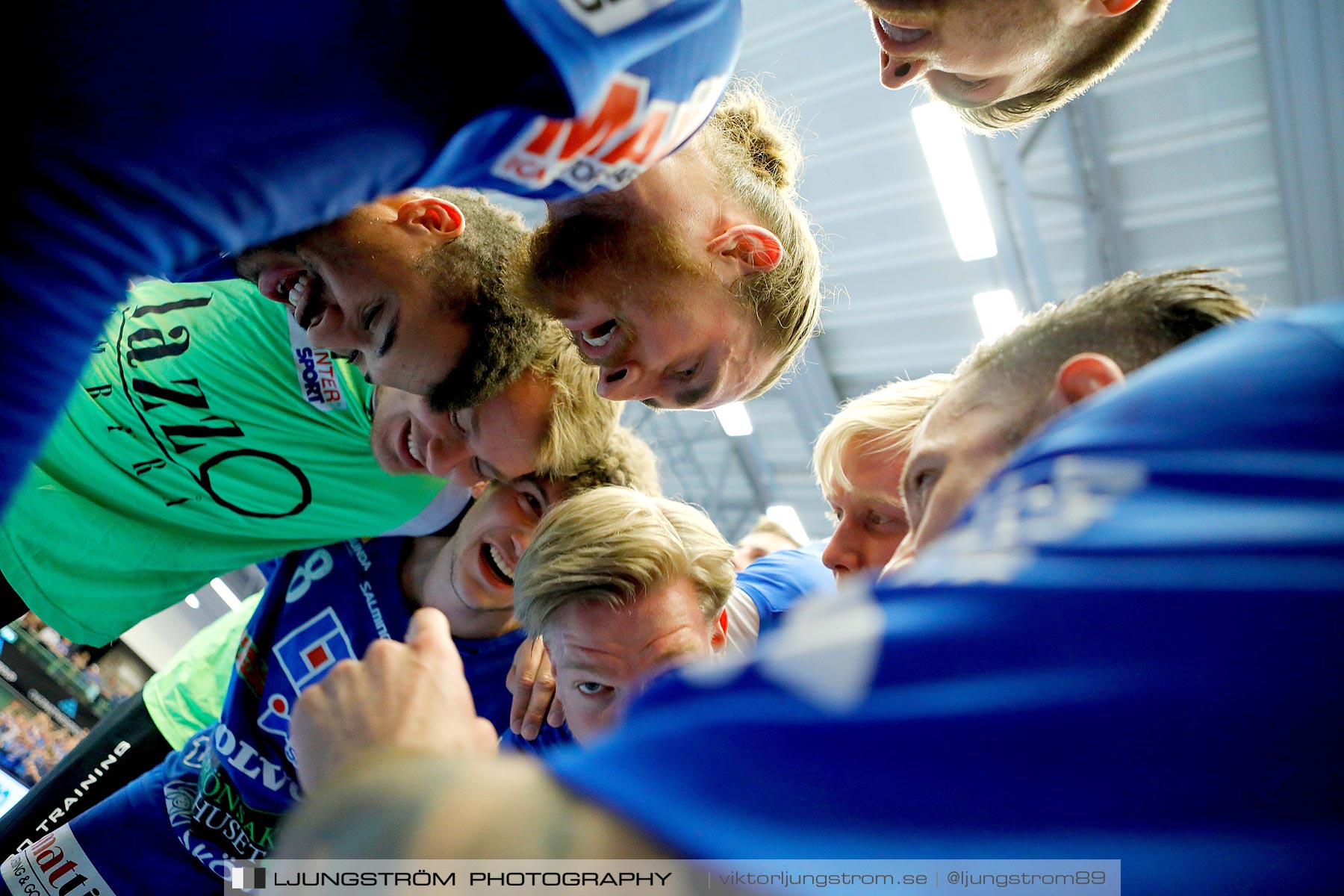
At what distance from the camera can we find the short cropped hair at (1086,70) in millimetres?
1902

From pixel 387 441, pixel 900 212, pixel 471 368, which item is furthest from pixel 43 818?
pixel 900 212

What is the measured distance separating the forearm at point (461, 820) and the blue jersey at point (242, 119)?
1.78 feet

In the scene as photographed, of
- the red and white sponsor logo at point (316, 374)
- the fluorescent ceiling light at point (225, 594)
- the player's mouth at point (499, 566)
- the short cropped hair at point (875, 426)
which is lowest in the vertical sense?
the fluorescent ceiling light at point (225, 594)

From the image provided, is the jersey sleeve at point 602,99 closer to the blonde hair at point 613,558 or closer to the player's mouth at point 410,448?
the blonde hair at point 613,558

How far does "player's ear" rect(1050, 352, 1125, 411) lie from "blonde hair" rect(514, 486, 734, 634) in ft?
4.04

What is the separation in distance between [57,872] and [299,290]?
1.98m

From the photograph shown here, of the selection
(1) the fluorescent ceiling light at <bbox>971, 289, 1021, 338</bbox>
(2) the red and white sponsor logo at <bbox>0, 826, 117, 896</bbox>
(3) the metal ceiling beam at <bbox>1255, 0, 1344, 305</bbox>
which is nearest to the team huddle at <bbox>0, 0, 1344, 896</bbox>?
(2) the red and white sponsor logo at <bbox>0, 826, 117, 896</bbox>

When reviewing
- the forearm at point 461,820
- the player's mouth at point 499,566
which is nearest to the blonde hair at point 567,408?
the player's mouth at point 499,566

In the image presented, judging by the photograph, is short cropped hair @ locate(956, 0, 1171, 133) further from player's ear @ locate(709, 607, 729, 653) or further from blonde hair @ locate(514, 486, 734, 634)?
player's ear @ locate(709, 607, 729, 653)

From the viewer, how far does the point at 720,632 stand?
2.22 m

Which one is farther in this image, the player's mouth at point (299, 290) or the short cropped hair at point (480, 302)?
the short cropped hair at point (480, 302)

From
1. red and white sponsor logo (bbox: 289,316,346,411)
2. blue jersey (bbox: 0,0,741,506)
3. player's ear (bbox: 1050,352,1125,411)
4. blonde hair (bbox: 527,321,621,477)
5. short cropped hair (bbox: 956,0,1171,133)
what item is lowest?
blonde hair (bbox: 527,321,621,477)

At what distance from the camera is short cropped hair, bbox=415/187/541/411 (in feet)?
7.18

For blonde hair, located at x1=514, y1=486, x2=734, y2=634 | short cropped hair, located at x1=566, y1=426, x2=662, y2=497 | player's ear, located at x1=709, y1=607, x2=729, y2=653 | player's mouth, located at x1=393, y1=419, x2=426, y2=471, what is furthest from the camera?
short cropped hair, located at x1=566, y1=426, x2=662, y2=497
